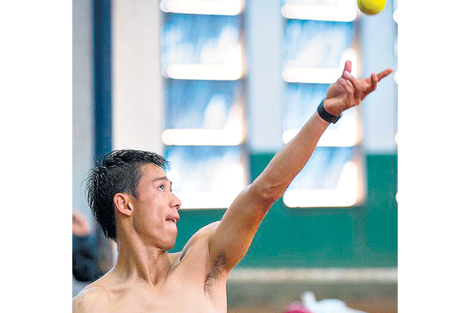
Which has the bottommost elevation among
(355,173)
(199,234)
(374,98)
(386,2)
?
(199,234)

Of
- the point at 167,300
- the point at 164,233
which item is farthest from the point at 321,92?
the point at 167,300

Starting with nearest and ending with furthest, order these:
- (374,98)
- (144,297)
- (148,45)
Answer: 1. (144,297)
2. (148,45)
3. (374,98)

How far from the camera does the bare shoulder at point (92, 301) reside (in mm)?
1584

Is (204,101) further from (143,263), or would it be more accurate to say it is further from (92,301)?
(92,301)

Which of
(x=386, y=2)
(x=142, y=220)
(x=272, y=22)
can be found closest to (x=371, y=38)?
(x=386, y=2)

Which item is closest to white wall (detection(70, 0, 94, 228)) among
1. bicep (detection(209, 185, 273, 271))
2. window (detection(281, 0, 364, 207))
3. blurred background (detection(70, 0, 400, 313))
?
blurred background (detection(70, 0, 400, 313))

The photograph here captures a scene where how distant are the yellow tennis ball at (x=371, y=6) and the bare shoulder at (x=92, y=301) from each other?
1.00 metres

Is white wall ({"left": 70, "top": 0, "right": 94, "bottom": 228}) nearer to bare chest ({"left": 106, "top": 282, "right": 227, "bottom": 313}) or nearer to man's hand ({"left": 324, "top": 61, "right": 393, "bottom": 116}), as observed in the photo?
bare chest ({"left": 106, "top": 282, "right": 227, "bottom": 313})

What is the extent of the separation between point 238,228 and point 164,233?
0.62 ft

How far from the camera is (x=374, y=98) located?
6.06ft

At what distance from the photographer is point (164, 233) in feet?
5.34

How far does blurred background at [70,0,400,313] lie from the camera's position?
1720 mm
